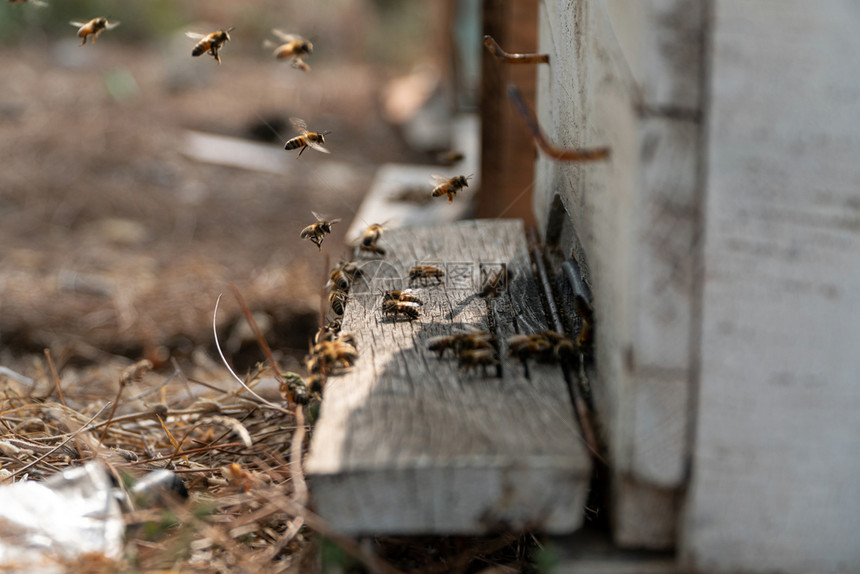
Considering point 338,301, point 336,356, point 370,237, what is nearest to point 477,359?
point 336,356

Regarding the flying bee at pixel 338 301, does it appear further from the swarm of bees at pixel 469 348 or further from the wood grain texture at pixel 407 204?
the wood grain texture at pixel 407 204

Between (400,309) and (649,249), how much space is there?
0.90 meters

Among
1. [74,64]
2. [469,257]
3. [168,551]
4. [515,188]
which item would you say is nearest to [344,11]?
[74,64]

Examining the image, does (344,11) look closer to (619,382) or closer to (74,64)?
(74,64)

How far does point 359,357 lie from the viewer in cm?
191

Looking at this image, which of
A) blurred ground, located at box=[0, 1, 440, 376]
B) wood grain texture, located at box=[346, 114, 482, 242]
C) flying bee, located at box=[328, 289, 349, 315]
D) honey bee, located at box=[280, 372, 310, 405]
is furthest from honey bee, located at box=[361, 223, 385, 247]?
blurred ground, located at box=[0, 1, 440, 376]

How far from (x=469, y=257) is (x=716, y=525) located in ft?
4.36

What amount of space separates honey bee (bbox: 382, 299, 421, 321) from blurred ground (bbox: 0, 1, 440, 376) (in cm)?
247

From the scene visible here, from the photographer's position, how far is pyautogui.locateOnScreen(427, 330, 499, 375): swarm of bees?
178 centimetres

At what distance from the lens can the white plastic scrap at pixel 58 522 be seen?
166 cm

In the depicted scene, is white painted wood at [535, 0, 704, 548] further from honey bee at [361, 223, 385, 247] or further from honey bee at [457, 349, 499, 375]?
honey bee at [361, 223, 385, 247]

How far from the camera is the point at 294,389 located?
2.20 metres

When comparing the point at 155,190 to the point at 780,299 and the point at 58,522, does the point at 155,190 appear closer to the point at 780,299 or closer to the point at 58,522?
the point at 58,522

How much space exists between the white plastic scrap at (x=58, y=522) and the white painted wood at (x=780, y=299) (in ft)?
3.90
